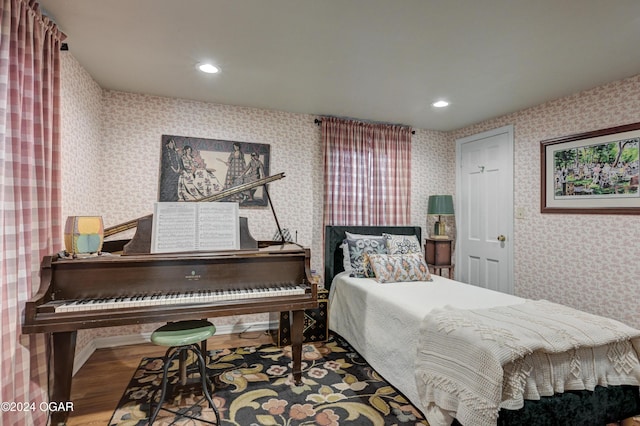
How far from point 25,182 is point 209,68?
1.51 metres

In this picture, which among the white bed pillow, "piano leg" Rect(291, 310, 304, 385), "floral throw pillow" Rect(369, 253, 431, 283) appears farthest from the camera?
the white bed pillow

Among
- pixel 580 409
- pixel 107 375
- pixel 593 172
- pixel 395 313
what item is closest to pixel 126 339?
pixel 107 375

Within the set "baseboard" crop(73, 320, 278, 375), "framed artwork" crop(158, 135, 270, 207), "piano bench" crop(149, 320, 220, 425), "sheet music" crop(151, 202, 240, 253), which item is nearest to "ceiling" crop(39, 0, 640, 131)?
"framed artwork" crop(158, 135, 270, 207)

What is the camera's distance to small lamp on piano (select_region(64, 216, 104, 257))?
6.55 ft

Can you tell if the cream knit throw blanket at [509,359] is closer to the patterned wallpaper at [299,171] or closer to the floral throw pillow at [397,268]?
the floral throw pillow at [397,268]

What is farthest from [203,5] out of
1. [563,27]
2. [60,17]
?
[563,27]

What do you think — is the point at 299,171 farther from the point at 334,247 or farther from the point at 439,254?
the point at 439,254

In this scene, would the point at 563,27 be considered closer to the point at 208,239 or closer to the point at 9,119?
the point at 208,239

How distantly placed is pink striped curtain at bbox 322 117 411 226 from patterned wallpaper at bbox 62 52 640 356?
17cm

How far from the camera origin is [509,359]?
1.51m

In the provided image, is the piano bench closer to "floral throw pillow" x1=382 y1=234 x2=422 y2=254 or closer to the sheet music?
the sheet music

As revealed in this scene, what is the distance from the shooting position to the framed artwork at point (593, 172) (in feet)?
8.96

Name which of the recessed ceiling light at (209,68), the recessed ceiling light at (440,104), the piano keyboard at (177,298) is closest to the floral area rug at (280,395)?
the piano keyboard at (177,298)

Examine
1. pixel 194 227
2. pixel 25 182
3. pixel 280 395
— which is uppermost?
pixel 25 182
